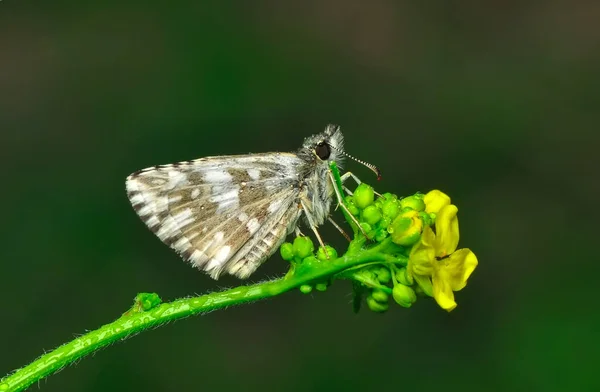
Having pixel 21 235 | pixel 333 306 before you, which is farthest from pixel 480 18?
pixel 21 235

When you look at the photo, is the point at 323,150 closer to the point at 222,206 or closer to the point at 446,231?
the point at 222,206

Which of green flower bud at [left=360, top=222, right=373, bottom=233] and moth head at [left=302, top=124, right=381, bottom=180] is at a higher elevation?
moth head at [left=302, top=124, right=381, bottom=180]

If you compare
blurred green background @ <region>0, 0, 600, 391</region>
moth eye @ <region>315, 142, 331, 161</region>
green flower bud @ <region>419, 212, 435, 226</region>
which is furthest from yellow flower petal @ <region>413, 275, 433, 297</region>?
blurred green background @ <region>0, 0, 600, 391</region>

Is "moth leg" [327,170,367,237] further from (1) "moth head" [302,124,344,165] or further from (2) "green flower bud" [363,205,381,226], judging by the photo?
(1) "moth head" [302,124,344,165]

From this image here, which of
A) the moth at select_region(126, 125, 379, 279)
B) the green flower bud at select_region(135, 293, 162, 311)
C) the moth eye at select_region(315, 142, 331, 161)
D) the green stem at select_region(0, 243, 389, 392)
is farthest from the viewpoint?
the moth eye at select_region(315, 142, 331, 161)

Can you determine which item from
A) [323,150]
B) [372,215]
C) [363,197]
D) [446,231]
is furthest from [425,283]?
[323,150]
